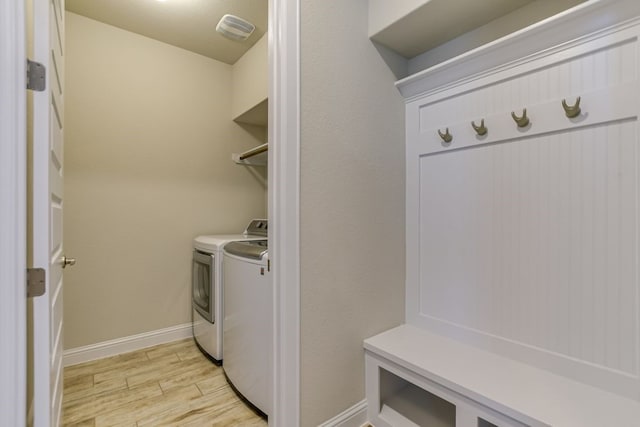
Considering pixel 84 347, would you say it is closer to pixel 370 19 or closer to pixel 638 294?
pixel 370 19

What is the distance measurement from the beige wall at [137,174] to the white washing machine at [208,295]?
25cm

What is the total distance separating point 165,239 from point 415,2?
2516mm

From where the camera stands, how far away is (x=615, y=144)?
1146 millimetres

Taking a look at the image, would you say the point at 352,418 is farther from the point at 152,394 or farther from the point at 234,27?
the point at 234,27

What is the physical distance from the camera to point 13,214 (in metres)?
0.79

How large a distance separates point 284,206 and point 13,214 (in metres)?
0.83

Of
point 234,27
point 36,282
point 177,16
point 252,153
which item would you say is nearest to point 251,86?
point 234,27

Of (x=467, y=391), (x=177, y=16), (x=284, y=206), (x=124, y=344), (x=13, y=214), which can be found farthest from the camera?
(x=124, y=344)

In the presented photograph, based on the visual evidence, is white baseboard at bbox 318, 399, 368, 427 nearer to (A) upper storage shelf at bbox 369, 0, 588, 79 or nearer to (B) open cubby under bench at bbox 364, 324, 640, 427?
(B) open cubby under bench at bbox 364, 324, 640, 427

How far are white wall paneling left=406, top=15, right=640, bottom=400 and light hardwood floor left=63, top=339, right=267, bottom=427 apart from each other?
4.24 feet

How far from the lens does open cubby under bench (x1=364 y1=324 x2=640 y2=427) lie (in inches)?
40.8

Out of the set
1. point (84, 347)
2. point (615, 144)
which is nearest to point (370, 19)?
point (615, 144)

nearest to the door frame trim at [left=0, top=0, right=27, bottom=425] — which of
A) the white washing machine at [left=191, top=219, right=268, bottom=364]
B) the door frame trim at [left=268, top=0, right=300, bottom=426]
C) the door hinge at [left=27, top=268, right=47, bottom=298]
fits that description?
the door hinge at [left=27, top=268, right=47, bottom=298]

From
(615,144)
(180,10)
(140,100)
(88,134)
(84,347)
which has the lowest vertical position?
(84,347)
